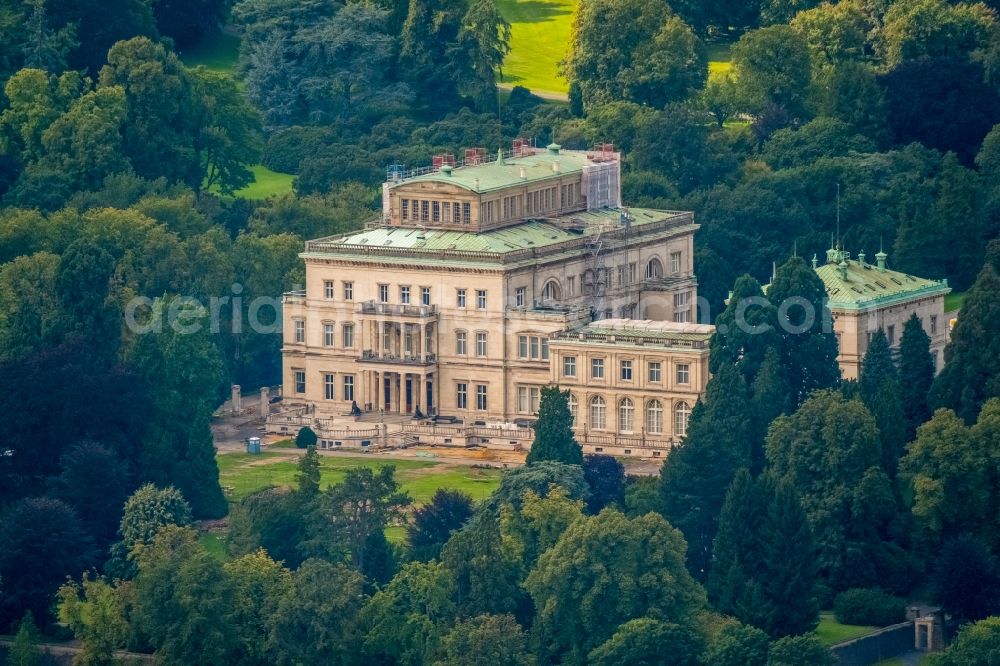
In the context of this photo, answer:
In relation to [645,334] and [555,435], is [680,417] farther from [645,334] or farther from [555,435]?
[555,435]

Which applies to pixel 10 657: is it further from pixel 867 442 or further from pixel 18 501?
pixel 867 442

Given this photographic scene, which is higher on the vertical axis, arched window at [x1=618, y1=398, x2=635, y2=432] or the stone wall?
arched window at [x1=618, y1=398, x2=635, y2=432]

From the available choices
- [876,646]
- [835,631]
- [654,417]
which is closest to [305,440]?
[654,417]

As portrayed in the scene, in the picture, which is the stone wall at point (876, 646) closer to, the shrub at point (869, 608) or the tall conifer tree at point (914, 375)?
the shrub at point (869, 608)

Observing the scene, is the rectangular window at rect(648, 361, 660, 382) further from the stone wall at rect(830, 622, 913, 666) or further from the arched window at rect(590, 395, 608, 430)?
the stone wall at rect(830, 622, 913, 666)

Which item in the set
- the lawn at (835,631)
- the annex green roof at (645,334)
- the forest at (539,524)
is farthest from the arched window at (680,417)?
the lawn at (835,631)

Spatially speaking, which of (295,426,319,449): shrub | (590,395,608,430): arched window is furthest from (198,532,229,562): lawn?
(590,395,608,430): arched window

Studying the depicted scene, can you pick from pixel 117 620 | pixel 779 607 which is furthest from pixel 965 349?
pixel 117 620

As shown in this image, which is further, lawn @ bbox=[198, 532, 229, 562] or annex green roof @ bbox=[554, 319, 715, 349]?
annex green roof @ bbox=[554, 319, 715, 349]
